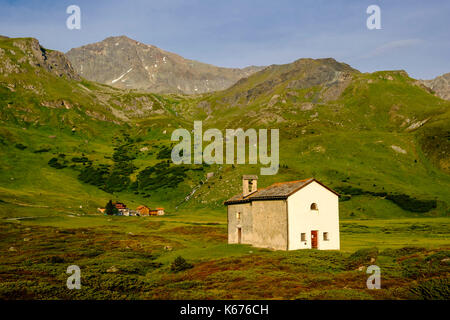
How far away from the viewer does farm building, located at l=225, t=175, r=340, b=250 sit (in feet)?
166

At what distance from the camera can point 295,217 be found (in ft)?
167

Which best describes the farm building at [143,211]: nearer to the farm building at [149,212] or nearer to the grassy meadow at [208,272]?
the farm building at [149,212]

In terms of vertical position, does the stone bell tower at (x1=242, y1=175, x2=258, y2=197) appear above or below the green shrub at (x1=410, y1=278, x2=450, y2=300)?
above

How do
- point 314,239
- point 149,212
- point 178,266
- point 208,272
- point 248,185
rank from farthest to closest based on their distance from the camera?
point 149,212
point 248,185
point 314,239
point 178,266
point 208,272

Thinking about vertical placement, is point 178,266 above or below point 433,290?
below

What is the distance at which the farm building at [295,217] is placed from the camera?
50688mm

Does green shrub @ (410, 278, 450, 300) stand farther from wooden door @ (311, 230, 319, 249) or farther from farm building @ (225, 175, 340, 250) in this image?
wooden door @ (311, 230, 319, 249)

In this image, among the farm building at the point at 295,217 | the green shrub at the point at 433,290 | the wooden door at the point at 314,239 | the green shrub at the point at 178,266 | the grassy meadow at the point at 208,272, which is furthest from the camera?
the wooden door at the point at 314,239

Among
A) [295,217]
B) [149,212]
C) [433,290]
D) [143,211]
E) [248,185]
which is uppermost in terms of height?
[248,185]

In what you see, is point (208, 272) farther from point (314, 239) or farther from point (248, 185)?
point (248, 185)

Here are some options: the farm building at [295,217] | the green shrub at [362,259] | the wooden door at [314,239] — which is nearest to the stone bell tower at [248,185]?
the farm building at [295,217]

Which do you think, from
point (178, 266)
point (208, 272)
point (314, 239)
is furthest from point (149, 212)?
point (208, 272)

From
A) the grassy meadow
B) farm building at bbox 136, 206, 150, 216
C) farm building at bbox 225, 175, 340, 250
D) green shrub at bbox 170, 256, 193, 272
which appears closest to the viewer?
the grassy meadow

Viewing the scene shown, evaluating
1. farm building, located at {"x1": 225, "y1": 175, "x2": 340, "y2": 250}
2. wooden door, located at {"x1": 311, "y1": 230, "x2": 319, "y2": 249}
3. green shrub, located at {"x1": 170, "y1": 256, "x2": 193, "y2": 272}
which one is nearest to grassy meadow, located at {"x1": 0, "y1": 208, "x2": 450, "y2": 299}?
green shrub, located at {"x1": 170, "y1": 256, "x2": 193, "y2": 272}
